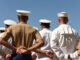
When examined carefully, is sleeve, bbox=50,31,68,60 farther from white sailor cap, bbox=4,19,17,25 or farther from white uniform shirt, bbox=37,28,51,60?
white sailor cap, bbox=4,19,17,25

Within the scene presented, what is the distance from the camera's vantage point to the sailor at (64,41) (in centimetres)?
741

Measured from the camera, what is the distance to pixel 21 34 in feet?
19.4

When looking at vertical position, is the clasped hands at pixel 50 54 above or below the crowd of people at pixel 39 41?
below

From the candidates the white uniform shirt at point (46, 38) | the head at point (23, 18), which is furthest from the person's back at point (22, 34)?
the white uniform shirt at point (46, 38)

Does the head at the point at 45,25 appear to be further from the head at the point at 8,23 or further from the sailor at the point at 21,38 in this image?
the sailor at the point at 21,38

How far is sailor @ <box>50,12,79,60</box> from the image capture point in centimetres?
741

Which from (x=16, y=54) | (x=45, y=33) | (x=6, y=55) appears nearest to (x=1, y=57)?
(x=6, y=55)

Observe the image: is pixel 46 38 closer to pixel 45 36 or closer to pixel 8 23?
pixel 45 36

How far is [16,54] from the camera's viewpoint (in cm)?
606

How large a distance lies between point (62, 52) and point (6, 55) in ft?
4.80

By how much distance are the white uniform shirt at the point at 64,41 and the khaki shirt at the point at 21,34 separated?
151 cm

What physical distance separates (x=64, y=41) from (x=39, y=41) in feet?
5.50

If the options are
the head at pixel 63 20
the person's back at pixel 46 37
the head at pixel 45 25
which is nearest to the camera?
the head at pixel 63 20

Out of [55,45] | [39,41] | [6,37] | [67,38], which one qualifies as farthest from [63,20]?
[6,37]
